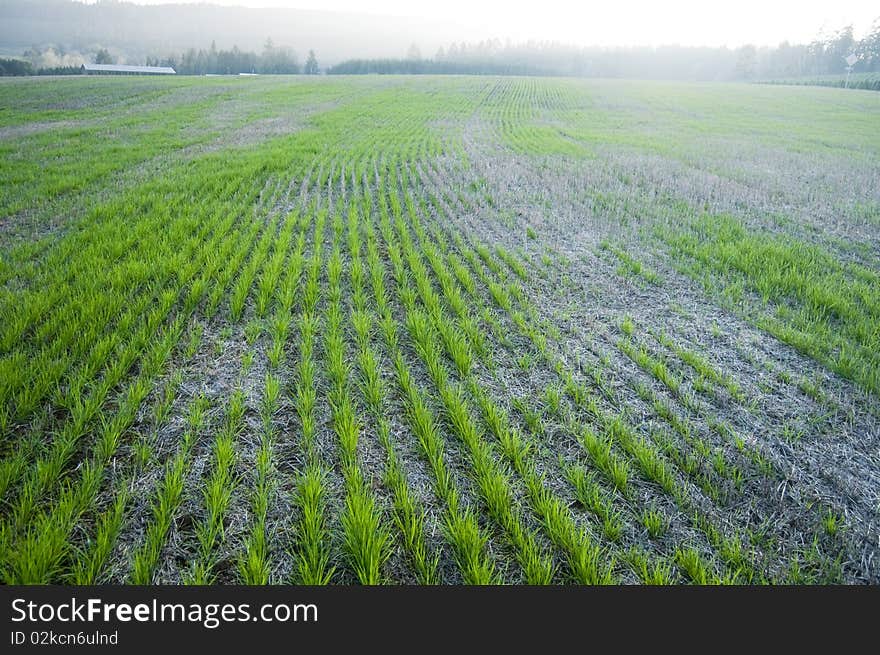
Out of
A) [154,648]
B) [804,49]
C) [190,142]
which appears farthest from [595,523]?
[804,49]

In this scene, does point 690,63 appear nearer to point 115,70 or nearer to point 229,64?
point 229,64

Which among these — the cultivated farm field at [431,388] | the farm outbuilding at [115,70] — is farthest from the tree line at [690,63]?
the cultivated farm field at [431,388]

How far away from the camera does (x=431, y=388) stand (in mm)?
4070

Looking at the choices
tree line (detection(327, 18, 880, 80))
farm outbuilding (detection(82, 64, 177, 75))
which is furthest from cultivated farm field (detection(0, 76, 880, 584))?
tree line (detection(327, 18, 880, 80))

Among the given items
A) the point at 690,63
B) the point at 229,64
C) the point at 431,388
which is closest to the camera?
the point at 431,388

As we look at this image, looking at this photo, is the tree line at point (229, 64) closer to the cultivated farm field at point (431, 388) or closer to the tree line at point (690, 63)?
the tree line at point (690, 63)

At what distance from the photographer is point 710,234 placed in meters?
8.55

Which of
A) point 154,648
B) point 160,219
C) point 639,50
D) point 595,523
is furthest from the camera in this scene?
point 639,50

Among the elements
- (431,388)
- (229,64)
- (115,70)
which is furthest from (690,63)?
(431,388)

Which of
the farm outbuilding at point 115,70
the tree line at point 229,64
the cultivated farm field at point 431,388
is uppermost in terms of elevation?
the tree line at point 229,64

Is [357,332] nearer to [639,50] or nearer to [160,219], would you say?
[160,219]

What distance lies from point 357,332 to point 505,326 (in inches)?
61.8

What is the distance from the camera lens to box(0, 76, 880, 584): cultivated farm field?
2.60 metres

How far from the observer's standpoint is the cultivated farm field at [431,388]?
2.60 meters
